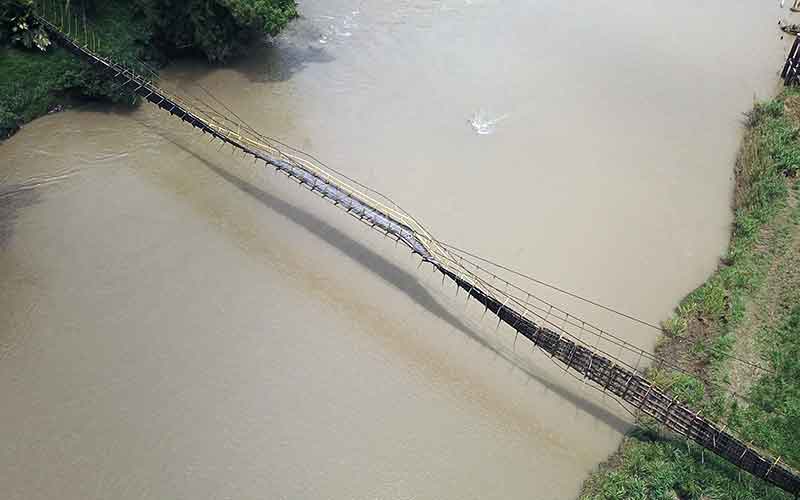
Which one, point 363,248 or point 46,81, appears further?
point 46,81

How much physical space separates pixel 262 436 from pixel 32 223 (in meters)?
7.37

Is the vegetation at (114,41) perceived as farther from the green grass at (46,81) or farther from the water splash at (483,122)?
the water splash at (483,122)

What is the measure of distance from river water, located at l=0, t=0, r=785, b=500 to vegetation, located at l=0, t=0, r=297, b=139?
64 centimetres

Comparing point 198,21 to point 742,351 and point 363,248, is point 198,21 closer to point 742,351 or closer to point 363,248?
point 363,248

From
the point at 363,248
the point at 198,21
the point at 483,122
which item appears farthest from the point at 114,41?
the point at 483,122

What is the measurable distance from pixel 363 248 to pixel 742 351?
7417mm

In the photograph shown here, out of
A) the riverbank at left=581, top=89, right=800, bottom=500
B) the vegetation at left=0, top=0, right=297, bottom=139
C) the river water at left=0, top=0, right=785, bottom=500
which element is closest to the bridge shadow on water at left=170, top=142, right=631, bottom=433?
the river water at left=0, top=0, right=785, bottom=500

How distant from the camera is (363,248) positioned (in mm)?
13695

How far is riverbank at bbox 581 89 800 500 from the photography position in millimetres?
9898

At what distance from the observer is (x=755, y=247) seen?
13.5m

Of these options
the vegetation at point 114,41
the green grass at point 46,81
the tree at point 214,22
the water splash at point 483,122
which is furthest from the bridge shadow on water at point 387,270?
the water splash at point 483,122

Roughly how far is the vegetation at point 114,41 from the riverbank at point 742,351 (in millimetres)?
12100

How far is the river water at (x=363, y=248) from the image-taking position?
415 inches

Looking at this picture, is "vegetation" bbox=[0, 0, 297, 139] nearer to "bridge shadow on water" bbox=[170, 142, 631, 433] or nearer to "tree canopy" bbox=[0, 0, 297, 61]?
"tree canopy" bbox=[0, 0, 297, 61]
